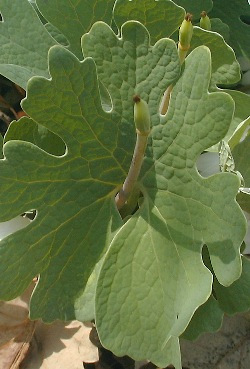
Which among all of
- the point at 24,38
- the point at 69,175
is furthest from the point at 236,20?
the point at 69,175

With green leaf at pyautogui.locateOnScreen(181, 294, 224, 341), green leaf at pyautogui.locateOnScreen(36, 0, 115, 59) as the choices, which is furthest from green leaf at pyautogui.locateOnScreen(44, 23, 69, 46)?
green leaf at pyautogui.locateOnScreen(181, 294, 224, 341)

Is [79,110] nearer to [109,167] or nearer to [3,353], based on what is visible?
[109,167]

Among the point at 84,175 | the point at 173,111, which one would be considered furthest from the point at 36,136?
the point at 173,111

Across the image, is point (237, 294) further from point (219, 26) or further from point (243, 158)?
point (219, 26)

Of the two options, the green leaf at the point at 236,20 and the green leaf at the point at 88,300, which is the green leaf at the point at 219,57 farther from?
the green leaf at the point at 88,300

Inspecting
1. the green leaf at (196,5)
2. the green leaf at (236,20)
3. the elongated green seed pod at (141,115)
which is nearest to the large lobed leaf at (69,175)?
the elongated green seed pod at (141,115)

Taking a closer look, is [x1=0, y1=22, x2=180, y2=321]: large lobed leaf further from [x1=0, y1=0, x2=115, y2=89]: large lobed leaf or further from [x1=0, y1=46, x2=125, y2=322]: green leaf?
[x1=0, y1=0, x2=115, y2=89]: large lobed leaf
